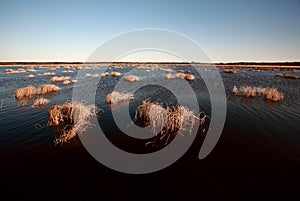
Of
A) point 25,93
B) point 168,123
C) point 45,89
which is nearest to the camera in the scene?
point 168,123

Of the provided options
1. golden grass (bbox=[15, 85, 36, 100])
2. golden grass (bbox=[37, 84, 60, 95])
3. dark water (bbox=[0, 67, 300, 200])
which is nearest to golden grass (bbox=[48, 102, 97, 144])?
dark water (bbox=[0, 67, 300, 200])

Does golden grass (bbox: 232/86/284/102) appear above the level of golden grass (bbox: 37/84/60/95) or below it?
above

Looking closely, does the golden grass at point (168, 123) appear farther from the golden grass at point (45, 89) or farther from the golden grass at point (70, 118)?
the golden grass at point (45, 89)

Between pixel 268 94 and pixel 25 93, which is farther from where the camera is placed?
pixel 25 93

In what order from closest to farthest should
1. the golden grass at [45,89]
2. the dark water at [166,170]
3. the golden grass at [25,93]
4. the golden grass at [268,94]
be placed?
1. the dark water at [166,170]
2. the golden grass at [268,94]
3. the golden grass at [25,93]
4. the golden grass at [45,89]

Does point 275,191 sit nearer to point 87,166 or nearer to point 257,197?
point 257,197

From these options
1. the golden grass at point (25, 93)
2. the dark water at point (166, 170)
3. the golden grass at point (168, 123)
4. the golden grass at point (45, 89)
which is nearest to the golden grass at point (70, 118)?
the dark water at point (166, 170)

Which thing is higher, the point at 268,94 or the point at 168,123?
the point at 268,94

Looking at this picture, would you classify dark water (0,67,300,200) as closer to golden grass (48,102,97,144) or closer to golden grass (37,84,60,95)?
golden grass (48,102,97,144)

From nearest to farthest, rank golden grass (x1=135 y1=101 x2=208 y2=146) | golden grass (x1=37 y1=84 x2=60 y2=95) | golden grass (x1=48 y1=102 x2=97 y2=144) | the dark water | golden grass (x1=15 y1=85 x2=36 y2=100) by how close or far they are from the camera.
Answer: the dark water
golden grass (x1=135 y1=101 x2=208 y2=146)
golden grass (x1=48 y1=102 x2=97 y2=144)
golden grass (x1=15 y1=85 x2=36 y2=100)
golden grass (x1=37 y1=84 x2=60 y2=95)

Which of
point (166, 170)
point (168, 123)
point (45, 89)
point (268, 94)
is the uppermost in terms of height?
point (268, 94)

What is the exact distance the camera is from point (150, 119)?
885 cm

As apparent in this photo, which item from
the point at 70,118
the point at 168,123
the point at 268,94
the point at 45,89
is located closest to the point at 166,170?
the point at 168,123

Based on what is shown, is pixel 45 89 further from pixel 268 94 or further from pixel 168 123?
pixel 268 94
